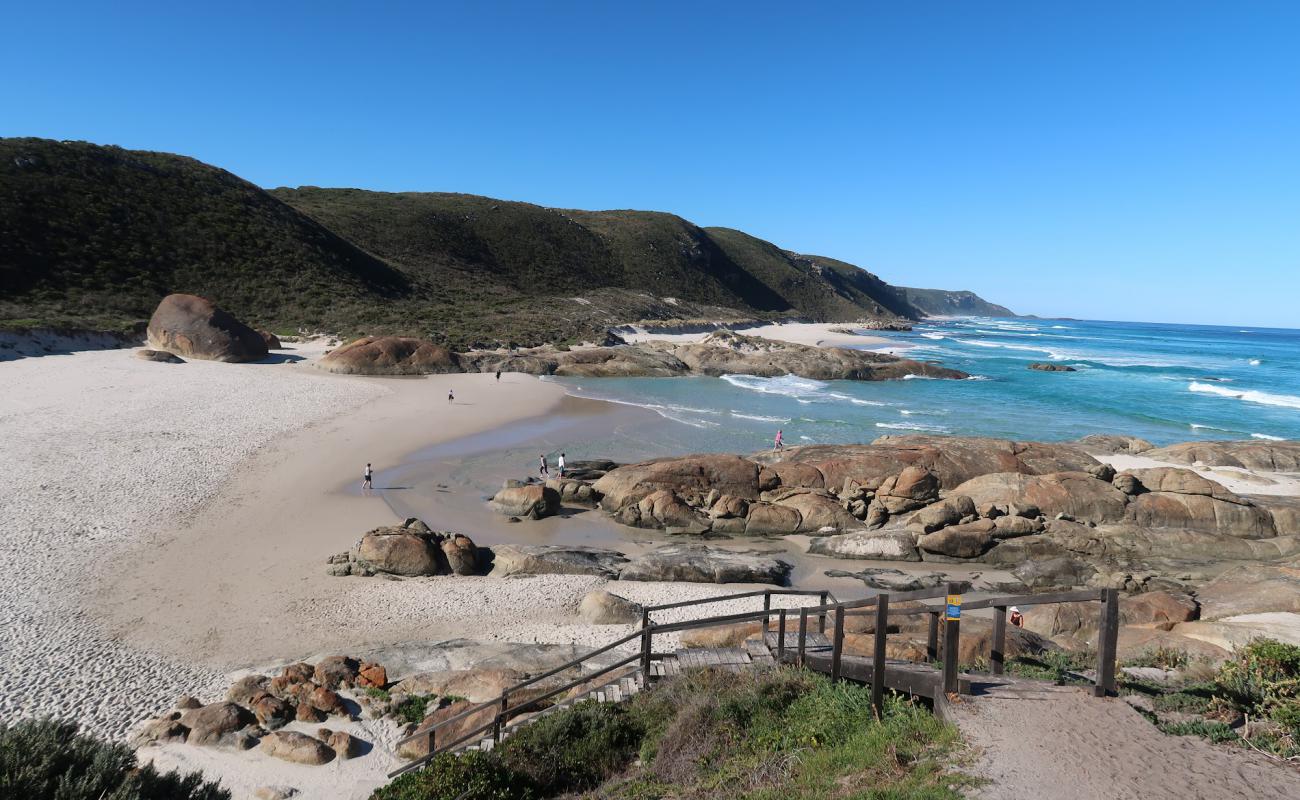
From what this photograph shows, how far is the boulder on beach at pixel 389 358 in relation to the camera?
3909cm

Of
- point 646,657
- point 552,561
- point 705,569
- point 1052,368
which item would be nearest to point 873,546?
point 705,569

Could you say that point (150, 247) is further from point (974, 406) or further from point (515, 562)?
point (974, 406)

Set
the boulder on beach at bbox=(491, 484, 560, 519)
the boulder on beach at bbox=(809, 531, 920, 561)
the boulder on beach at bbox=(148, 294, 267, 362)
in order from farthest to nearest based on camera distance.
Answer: the boulder on beach at bbox=(148, 294, 267, 362) → the boulder on beach at bbox=(491, 484, 560, 519) → the boulder on beach at bbox=(809, 531, 920, 561)

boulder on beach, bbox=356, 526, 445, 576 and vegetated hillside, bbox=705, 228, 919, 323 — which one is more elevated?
vegetated hillside, bbox=705, 228, 919, 323

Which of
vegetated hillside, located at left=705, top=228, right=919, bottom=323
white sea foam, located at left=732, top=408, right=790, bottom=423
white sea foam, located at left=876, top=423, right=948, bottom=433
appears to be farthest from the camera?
vegetated hillside, located at left=705, top=228, right=919, bottom=323

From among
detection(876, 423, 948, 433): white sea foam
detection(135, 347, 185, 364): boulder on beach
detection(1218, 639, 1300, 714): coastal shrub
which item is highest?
detection(135, 347, 185, 364): boulder on beach

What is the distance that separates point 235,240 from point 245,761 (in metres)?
62.6

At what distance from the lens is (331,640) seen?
37.8ft

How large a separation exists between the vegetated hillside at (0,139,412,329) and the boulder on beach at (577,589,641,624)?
4037cm

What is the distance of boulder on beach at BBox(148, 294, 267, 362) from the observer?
124ft

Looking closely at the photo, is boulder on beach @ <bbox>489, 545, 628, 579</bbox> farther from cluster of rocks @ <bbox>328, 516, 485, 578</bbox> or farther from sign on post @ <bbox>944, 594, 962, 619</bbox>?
sign on post @ <bbox>944, 594, 962, 619</bbox>

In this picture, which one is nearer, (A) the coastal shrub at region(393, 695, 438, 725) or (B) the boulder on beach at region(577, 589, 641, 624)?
(A) the coastal shrub at region(393, 695, 438, 725)

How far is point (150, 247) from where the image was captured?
52.8m

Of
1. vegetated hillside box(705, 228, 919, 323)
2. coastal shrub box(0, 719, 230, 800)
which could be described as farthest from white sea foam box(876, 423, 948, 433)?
vegetated hillside box(705, 228, 919, 323)
